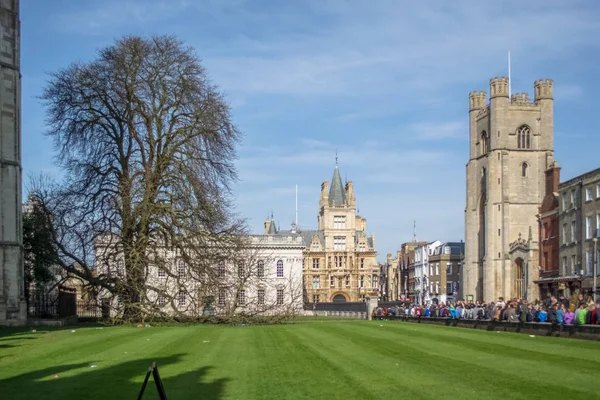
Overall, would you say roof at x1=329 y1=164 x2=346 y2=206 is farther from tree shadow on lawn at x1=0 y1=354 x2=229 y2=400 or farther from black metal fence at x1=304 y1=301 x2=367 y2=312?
tree shadow on lawn at x1=0 y1=354 x2=229 y2=400

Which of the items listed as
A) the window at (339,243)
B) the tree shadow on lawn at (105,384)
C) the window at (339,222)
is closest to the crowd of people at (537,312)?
the tree shadow on lawn at (105,384)

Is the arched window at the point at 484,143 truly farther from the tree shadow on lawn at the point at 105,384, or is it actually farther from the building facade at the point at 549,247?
the tree shadow on lawn at the point at 105,384

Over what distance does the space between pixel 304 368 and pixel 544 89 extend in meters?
92.6

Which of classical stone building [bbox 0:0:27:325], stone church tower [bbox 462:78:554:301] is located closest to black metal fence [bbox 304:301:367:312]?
stone church tower [bbox 462:78:554:301]

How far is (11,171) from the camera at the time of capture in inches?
1697

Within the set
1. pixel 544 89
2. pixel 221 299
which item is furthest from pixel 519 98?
pixel 221 299

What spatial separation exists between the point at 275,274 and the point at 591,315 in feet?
251

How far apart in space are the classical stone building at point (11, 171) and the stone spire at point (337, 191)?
106 metres

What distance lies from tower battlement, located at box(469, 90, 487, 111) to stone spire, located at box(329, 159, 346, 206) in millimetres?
40653

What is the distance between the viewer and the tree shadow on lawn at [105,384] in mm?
13859

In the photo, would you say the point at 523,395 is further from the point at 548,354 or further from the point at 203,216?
the point at 203,216

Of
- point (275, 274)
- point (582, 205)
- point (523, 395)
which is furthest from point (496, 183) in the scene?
point (523, 395)

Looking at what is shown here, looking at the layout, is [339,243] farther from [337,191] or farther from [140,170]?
[140,170]

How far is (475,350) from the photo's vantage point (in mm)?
22328
